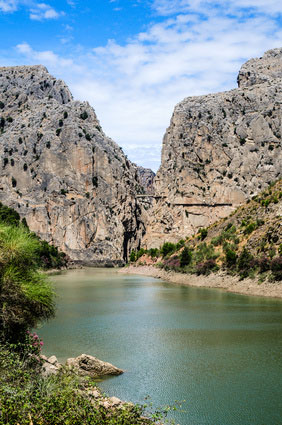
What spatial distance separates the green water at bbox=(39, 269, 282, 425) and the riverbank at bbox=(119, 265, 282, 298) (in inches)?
128

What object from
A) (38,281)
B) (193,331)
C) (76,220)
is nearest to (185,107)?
(76,220)

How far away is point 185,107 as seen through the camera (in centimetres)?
14750

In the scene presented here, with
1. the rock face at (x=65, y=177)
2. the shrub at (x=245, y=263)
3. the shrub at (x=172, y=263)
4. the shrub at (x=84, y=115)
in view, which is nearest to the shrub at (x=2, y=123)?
the rock face at (x=65, y=177)

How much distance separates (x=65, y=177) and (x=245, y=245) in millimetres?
105054

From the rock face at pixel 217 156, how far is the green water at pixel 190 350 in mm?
96170

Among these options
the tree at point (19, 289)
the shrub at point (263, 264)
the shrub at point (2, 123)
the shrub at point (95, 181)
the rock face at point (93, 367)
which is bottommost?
the rock face at point (93, 367)

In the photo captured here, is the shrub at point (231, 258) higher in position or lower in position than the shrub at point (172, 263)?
higher

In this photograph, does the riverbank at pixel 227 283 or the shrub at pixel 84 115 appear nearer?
the riverbank at pixel 227 283

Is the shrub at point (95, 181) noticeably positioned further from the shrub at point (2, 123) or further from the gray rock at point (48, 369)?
the gray rock at point (48, 369)

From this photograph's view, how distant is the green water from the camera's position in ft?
51.4

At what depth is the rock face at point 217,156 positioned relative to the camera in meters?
138

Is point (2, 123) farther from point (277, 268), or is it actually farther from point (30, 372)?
point (30, 372)

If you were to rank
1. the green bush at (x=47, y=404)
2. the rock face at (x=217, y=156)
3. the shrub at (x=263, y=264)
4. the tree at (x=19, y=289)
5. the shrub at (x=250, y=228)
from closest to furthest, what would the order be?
1. the green bush at (x=47, y=404)
2. the tree at (x=19, y=289)
3. the shrub at (x=263, y=264)
4. the shrub at (x=250, y=228)
5. the rock face at (x=217, y=156)

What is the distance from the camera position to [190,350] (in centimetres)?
2358
